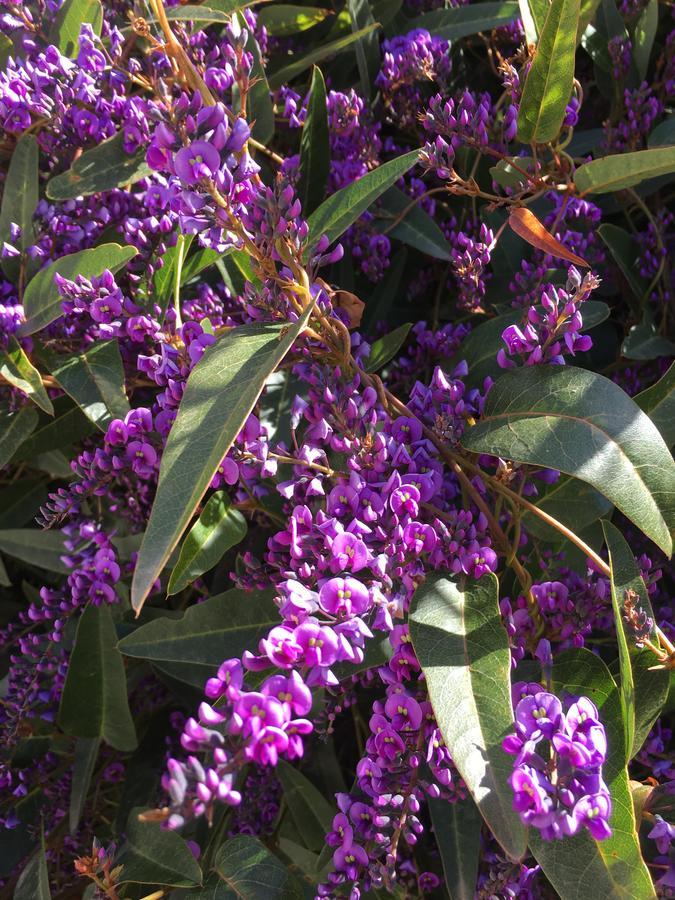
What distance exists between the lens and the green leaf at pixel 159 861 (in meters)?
1.09

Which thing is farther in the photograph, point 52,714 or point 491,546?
point 52,714

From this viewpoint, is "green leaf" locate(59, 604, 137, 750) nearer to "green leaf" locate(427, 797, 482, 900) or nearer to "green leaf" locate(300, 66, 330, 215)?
"green leaf" locate(427, 797, 482, 900)

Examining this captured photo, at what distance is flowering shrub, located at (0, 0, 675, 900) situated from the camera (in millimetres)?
816

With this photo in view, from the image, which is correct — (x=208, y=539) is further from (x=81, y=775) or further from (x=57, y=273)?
(x=81, y=775)

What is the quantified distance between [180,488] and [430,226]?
77 centimetres

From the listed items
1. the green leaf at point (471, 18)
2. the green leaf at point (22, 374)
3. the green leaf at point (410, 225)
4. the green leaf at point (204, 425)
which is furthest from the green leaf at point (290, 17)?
the green leaf at point (204, 425)

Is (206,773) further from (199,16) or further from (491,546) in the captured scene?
(199,16)

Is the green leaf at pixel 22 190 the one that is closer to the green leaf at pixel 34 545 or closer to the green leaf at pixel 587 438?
the green leaf at pixel 34 545

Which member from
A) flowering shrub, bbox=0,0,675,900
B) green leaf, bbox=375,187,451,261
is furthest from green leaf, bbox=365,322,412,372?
green leaf, bbox=375,187,451,261

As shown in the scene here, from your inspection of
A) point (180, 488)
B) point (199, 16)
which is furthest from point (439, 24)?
point (180, 488)

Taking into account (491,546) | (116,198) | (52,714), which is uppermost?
(116,198)

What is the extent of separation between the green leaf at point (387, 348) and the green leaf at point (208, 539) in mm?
291

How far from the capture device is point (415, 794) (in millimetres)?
950

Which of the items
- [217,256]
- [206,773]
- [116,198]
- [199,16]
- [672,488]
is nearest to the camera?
[206,773]
